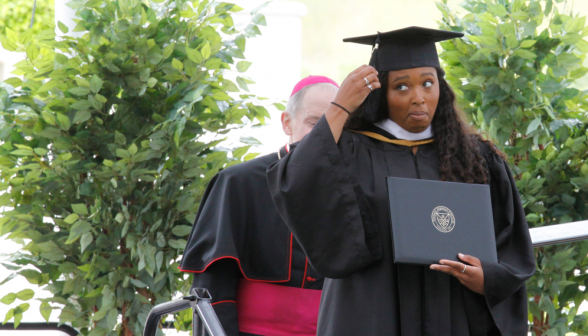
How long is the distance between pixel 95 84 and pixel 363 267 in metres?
1.36

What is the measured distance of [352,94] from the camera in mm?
1516

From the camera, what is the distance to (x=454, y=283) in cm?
153

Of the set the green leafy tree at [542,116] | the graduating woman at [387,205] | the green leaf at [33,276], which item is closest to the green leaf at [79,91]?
the green leaf at [33,276]

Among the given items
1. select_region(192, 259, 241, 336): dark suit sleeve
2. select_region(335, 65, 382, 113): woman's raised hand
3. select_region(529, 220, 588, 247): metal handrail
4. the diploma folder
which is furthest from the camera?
select_region(192, 259, 241, 336): dark suit sleeve

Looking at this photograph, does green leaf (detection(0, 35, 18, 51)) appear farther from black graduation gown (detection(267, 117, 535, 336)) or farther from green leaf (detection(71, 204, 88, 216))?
black graduation gown (detection(267, 117, 535, 336))

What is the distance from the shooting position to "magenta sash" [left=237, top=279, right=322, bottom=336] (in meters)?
2.04

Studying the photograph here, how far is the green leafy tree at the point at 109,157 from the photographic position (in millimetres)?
2359

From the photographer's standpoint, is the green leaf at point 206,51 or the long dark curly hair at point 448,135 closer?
the long dark curly hair at point 448,135

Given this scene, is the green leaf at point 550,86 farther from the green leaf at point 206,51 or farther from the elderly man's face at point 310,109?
the green leaf at point 206,51

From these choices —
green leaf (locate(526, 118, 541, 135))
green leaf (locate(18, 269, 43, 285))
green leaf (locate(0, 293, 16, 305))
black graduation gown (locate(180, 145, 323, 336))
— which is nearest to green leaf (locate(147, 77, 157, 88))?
black graduation gown (locate(180, 145, 323, 336))

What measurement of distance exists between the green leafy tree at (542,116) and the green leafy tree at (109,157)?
40.4 inches

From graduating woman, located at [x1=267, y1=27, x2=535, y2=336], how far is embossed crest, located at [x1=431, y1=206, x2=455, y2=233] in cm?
8

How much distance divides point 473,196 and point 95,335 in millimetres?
1645

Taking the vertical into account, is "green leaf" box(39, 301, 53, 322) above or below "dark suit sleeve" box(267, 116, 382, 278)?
below
